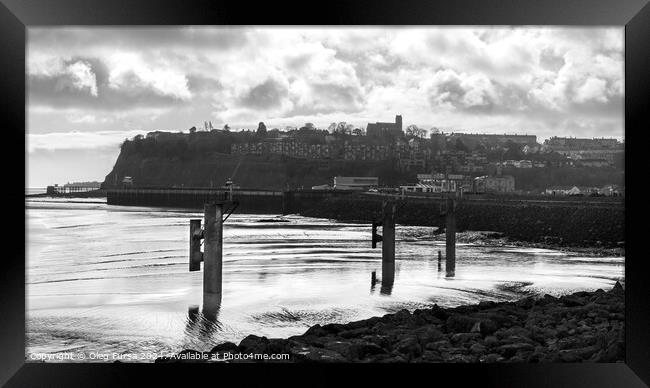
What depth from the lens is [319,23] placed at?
159 inches

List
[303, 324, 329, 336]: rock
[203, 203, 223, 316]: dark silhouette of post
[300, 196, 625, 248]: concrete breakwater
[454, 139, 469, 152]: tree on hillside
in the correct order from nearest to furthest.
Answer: [303, 324, 329, 336]: rock
[203, 203, 223, 316]: dark silhouette of post
[454, 139, 469, 152]: tree on hillside
[300, 196, 625, 248]: concrete breakwater

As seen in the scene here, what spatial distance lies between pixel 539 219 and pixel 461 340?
47.8 ft

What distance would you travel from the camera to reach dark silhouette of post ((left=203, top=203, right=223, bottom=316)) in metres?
6.38

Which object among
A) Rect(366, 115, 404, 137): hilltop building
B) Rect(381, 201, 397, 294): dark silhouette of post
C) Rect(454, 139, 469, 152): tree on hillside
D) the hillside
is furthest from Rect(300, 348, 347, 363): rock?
Rect(454, 139, 469, 152): tree on hillside

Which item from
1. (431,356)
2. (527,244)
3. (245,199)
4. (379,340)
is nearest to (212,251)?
(379,340)

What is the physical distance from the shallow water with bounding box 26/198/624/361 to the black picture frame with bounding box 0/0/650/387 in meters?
1.30

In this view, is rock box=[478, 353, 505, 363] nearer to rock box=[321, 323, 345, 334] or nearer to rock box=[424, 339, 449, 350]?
rock box=[424, 339, 449, 350]

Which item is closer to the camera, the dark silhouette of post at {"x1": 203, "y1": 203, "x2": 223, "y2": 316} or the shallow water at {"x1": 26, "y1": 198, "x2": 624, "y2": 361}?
the shallow water at {"x1": 26, "y1": 198, "x2": 624, "y2": 361}

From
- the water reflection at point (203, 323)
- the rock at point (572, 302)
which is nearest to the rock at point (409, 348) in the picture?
the water reflection at point (203, 323)

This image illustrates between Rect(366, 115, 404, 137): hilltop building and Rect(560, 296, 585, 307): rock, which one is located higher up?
Rect(366, 115, 404, 137): hilltop building

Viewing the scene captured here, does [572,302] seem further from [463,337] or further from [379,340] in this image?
[379,340]

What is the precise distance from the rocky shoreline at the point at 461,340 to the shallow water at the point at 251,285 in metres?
0.79
